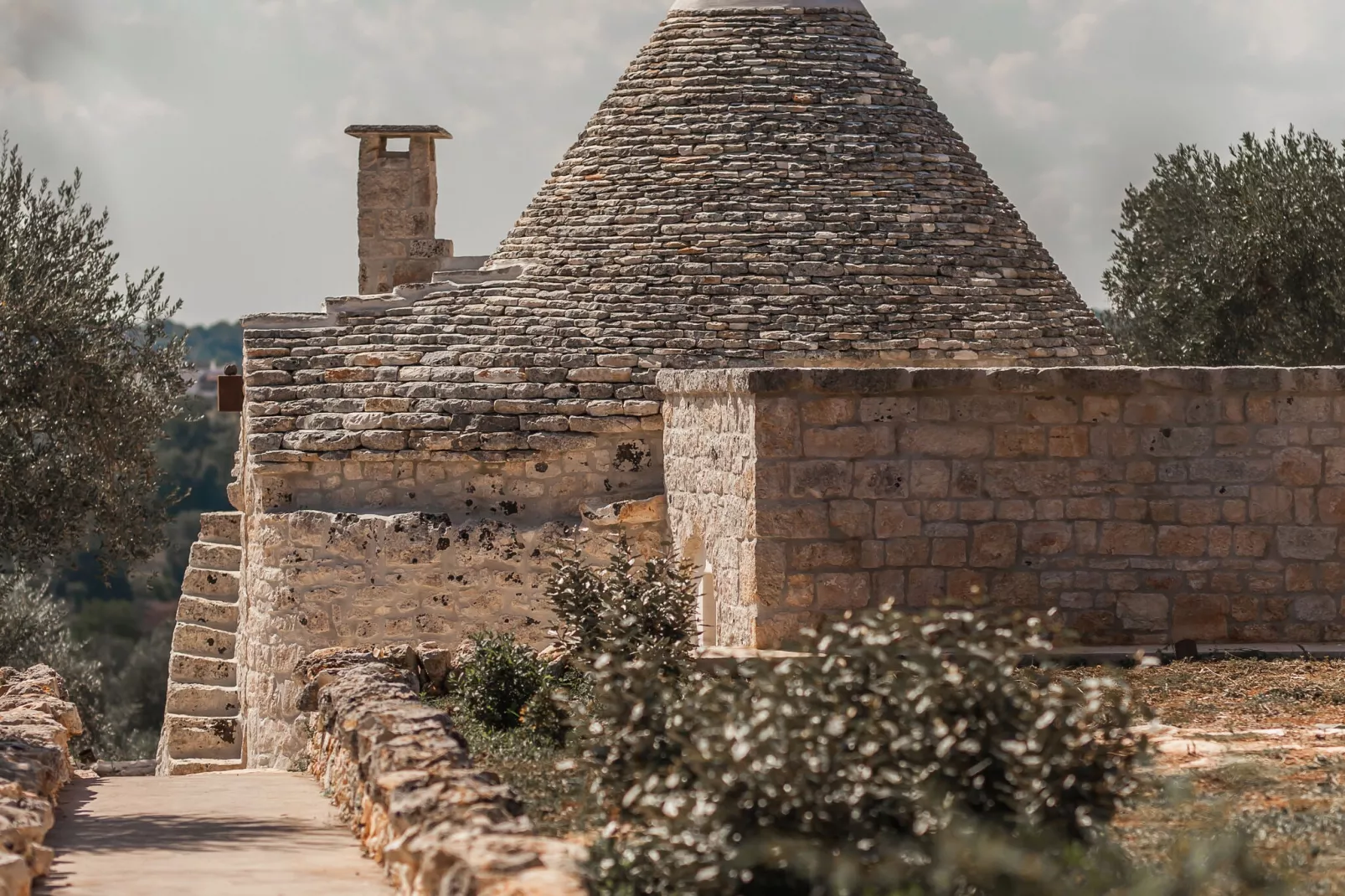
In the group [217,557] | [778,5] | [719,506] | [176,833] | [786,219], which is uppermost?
[778,5]

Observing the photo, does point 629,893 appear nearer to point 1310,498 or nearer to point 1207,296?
point 1310,498

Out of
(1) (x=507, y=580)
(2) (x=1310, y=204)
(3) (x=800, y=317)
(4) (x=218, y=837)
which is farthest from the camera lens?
(2) (x=1310, y=204)

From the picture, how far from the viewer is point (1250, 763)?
6113 mm

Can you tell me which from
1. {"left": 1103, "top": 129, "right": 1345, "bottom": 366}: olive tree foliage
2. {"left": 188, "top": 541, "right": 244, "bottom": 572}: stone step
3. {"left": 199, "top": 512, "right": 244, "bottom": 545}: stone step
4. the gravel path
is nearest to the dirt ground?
the gravel path

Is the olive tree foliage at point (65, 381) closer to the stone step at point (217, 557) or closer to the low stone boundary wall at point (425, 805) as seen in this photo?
the stone step at point (217, 557)

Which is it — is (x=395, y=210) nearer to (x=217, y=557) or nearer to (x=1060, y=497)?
(x=217, y=557)

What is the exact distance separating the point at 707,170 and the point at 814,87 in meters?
1.19

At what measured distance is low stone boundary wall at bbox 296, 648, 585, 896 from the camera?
4535 millimetres

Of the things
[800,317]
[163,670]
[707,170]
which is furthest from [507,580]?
[163,670]

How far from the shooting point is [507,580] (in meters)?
11.9

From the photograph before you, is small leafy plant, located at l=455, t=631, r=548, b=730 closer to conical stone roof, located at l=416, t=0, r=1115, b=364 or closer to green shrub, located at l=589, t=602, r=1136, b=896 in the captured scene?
→ green shrub, located at l=589, t=602, r=1136, b=896

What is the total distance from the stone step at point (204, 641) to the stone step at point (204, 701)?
0.32 m

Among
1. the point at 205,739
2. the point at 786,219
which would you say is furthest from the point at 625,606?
the point at 205,739

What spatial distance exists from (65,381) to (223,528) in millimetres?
1802
